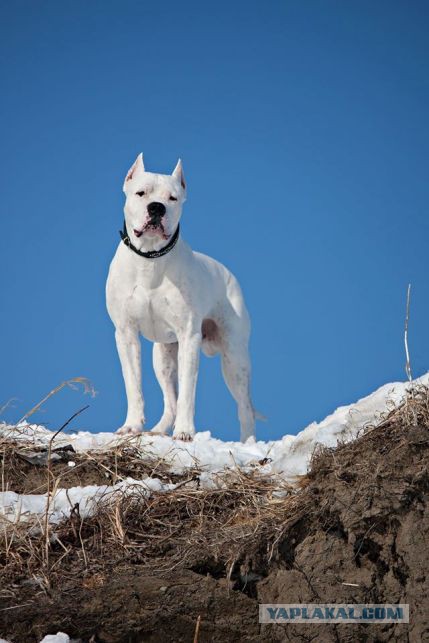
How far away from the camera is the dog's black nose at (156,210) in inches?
371

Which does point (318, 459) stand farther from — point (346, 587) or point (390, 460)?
point (346, 587)

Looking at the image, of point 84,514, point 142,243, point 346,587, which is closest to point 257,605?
point 346,587

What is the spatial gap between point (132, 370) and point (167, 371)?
132cm

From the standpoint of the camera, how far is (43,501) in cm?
614

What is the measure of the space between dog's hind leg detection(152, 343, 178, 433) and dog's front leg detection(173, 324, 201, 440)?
134 cm

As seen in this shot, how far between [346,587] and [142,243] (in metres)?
5.79

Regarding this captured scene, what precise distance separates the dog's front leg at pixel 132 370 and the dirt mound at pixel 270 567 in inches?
172

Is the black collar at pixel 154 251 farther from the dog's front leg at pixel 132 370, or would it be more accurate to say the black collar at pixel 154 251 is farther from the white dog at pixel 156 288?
the dog's front leg at pixel 132 370

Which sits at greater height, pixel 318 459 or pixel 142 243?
pixel 142 243

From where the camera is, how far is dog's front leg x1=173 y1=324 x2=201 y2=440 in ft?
31.5

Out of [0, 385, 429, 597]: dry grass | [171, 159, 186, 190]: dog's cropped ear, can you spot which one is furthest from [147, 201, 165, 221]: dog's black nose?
[0, 385, 429, 597]: dry grass

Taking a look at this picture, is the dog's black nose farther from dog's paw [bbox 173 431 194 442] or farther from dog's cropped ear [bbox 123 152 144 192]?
dog's paw [bbox 173 431 194 442]

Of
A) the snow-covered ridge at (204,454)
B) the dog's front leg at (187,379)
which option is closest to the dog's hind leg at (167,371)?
the dog's front leg at (187,379)

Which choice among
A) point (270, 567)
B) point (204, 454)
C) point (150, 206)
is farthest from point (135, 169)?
point (270, 567)
